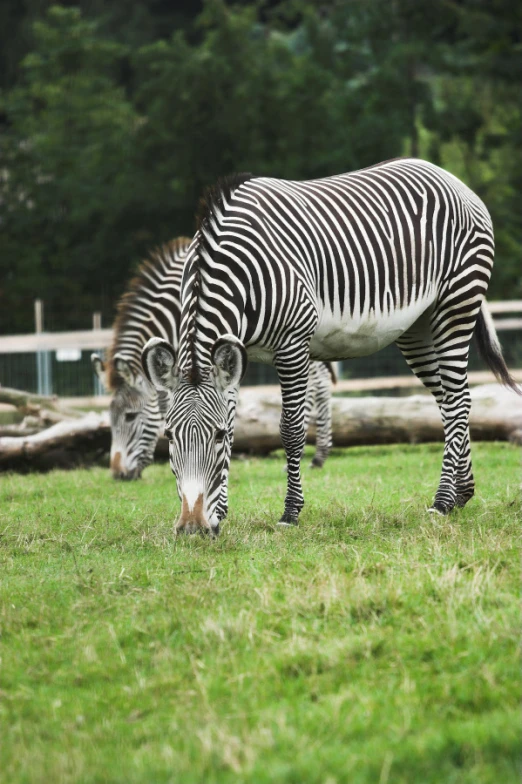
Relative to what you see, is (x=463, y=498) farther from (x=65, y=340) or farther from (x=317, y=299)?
(x=65, y=340)

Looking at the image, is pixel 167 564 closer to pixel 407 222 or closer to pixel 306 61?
pixel 407 222

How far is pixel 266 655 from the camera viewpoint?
13.0 feet

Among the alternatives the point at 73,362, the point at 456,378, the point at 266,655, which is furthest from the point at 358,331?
the point at 73,362

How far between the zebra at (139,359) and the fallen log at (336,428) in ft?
2.89

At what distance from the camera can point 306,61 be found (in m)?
31.9

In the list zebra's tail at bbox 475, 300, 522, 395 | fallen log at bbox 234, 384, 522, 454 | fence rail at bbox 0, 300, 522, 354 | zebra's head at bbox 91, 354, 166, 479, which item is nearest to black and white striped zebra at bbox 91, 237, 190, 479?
zebra's head at bbox 91, 354, 166, 479

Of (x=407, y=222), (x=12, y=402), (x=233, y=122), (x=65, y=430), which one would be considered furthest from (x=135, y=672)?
(x=233, y=122)

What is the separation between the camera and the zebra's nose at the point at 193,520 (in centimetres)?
588

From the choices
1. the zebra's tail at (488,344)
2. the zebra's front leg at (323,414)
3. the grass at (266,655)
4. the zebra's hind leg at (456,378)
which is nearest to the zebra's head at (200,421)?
the grass at (266,655)

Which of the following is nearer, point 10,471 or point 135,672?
point 135,672

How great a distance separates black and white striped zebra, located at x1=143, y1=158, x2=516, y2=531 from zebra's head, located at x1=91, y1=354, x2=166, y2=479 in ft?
12.5

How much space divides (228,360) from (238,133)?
83.9 feet

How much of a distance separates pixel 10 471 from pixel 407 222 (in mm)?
6554

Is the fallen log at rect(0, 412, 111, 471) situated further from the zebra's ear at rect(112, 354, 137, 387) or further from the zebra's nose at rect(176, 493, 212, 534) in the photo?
the zebra's nose at rect(176, 493, 212, 534)
